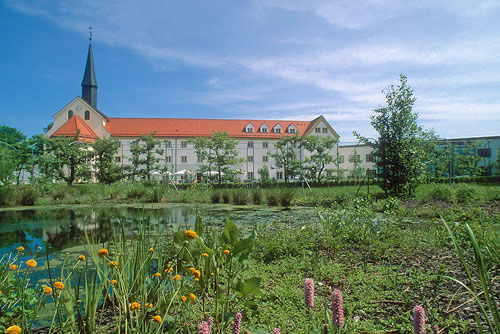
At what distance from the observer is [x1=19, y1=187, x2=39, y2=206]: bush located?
10188 mm

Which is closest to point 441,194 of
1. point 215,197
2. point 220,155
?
point 215,197

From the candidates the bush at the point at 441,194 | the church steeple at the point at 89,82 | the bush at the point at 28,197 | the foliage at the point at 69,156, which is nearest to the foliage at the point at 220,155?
the foliage at the point at 69,156

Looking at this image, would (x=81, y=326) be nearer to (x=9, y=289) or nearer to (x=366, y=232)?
(x=9, y=289)

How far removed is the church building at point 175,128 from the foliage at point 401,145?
21517 mm

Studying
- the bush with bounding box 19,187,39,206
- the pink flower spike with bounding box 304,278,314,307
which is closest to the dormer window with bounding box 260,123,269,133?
the bush with bounding box 19,187,39,206

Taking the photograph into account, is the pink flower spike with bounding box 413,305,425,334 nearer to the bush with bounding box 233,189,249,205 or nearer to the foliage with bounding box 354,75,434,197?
the foliage with bounding box 354,75,434,197

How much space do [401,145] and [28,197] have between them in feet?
38.2

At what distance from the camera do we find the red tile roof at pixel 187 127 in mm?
36625

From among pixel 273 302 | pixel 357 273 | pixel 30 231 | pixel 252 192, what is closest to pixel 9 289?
pixel 273 302

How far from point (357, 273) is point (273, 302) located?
30.0 inches

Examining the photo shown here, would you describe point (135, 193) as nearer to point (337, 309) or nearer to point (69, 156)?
point (69, 156)

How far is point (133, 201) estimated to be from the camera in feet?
36.3

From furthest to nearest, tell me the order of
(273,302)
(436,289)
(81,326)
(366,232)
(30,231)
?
(30,231)
(366,232)
(273,302)
(436,289)
(81,326)

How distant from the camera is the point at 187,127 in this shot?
38.5 m
